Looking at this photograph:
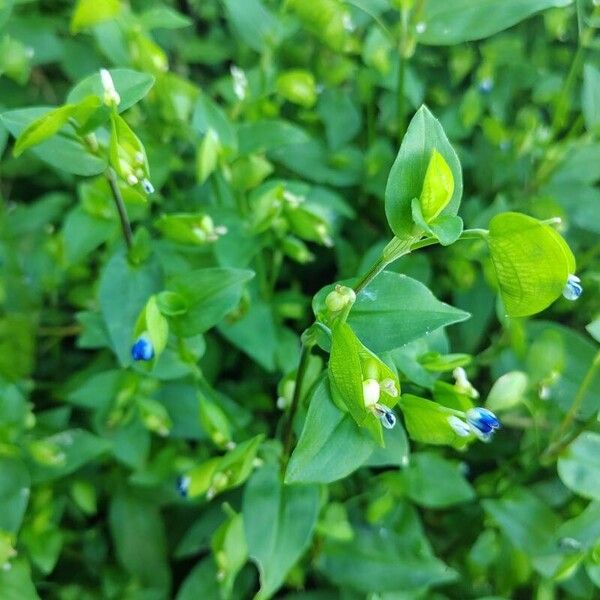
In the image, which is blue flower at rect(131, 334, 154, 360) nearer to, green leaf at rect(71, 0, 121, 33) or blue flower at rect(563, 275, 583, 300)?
blue flower at rect(563, 275, 583, 300)

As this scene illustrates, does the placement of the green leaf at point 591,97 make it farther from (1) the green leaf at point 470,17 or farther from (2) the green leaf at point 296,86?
(2) the green leaf at point 296,86

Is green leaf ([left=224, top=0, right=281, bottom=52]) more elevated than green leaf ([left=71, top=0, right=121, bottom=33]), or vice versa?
green leaf ([left=71, top=0, right=121, bottom=33])

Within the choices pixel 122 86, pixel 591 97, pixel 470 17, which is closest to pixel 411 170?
pixel 122 86

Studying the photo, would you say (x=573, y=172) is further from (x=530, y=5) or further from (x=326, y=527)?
(x=326, y=527)

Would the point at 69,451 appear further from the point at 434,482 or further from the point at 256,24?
the point at 256,24

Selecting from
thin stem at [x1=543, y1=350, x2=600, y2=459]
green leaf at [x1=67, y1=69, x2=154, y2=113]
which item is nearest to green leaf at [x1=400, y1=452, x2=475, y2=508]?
thin stem at [x1=543, y1=350, x2=600, y2=459]
